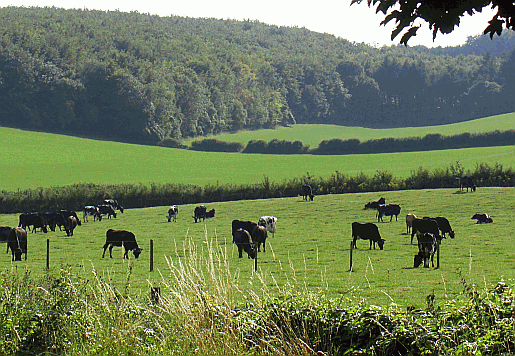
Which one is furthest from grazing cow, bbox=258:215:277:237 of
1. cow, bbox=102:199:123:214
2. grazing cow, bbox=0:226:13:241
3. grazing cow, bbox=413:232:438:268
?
cow, bbox=102:199:123:214

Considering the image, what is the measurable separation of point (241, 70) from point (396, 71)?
129ft

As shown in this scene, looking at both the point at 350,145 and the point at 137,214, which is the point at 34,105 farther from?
the point at 137,214

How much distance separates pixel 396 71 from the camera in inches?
6112

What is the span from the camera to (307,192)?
53031 millimetres

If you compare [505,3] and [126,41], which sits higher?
[126,41]

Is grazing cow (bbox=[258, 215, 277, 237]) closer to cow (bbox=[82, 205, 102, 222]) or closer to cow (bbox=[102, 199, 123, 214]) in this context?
cow (bbox=[82, 205, 102, 222])

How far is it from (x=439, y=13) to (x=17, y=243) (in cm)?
2296

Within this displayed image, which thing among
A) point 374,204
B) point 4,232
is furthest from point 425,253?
point 374,204

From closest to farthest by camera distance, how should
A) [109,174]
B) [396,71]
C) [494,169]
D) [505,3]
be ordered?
1. [505,3]
2. [494,169]
3. [109,174]
4. [396,71]

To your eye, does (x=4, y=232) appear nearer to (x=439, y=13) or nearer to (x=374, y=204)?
(x=374, y=204)

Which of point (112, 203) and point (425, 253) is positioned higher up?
point (425, 253)

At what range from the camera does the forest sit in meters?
112

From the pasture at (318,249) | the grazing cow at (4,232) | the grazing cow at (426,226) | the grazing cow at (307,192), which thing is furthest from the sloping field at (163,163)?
the grazing cow at (426,226)

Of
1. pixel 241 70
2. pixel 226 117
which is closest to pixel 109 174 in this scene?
pixel 226 117
